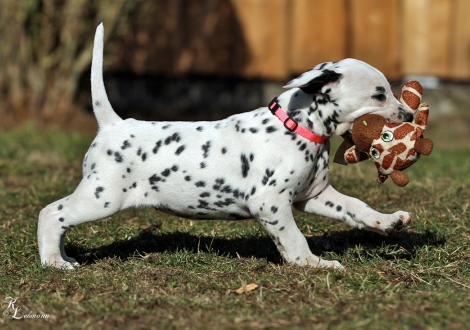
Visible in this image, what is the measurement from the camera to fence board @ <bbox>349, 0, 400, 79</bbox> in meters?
11.9

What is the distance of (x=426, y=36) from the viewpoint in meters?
12.0

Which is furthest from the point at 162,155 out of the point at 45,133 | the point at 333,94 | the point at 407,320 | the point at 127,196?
the point at 45,133

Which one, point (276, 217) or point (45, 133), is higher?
point (276, 217)

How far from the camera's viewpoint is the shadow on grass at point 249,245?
5.53 metres

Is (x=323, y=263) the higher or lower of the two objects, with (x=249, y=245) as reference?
higher

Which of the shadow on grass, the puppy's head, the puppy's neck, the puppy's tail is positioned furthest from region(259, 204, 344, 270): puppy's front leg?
the puppy's tail

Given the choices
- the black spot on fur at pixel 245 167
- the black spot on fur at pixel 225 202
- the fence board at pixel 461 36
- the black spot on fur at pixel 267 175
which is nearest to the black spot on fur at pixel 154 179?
the black spot on fur at pixel 225 202

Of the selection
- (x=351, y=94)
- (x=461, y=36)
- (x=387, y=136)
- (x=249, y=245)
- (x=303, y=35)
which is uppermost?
(x=351, y=94)

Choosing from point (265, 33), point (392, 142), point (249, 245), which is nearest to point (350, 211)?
point (392, 142)

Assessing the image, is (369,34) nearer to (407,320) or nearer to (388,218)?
(388,218)

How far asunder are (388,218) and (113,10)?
6.87 meters

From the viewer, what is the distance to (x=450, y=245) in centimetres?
546

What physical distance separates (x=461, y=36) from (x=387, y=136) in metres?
7.79

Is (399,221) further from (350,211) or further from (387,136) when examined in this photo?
(387,136)
